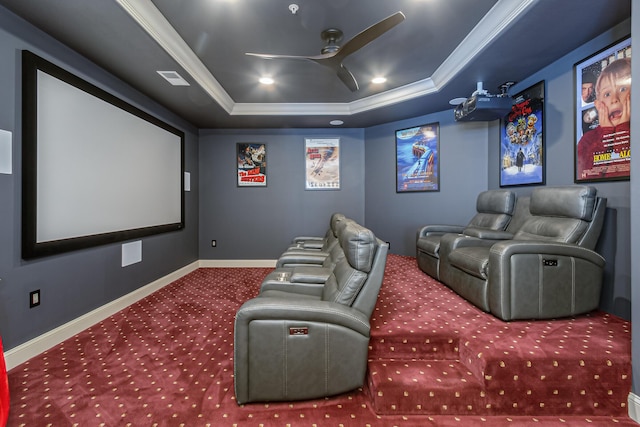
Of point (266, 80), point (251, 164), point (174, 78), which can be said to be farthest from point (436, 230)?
point (174, 78)

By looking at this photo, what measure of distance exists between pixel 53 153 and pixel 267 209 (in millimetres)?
3179

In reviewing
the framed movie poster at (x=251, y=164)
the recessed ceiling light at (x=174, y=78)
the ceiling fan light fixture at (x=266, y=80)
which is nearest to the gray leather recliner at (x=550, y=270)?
the ceiling fan light fixture at (x=266, y=80)

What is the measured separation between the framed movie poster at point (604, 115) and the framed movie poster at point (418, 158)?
6.17ft

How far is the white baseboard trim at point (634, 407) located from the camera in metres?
1.55

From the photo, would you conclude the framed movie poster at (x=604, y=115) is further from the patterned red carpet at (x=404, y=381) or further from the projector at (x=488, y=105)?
the patterned red carpet at (x=404, y=381)

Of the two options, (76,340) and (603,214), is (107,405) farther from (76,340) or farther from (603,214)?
(603,214)

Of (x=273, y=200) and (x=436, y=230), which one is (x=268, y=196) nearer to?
(x=273, y=200)

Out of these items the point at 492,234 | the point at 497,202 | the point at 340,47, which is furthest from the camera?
the point at 497,202

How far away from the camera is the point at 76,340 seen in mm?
2465

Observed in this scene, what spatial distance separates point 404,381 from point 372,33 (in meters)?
2.35

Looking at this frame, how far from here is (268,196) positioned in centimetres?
523

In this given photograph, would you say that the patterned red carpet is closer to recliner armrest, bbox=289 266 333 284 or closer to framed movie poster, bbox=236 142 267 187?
recliner armrest, bbox=289 266 333 284

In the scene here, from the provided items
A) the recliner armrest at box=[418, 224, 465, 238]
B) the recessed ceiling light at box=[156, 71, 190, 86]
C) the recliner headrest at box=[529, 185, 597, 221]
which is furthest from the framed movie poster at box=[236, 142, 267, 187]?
the recliner headrest at box=[529, 185, 597, 221]

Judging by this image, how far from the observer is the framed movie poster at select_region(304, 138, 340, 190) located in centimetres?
523
